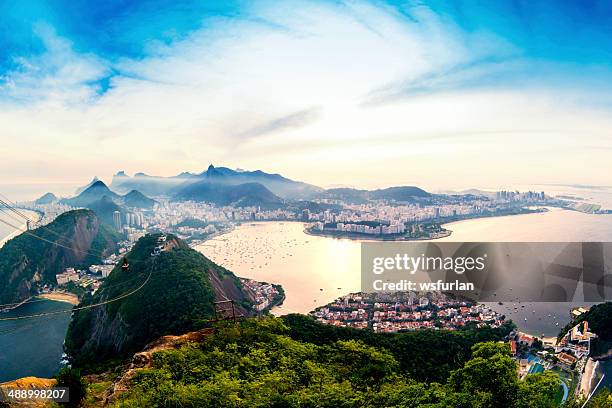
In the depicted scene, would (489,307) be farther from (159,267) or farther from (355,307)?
(159,267)

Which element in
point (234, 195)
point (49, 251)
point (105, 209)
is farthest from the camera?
point (234, 195)

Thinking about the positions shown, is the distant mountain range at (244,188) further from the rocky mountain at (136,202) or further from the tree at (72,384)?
the tree at (72,384)

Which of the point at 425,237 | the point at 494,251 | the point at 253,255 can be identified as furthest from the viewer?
the point at 425,237

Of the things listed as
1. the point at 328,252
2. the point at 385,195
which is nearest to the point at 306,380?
the point at 328,252

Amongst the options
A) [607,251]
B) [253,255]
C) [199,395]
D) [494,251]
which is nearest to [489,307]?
[494,251]

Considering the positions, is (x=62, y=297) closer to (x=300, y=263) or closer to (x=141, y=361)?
(x=300, y=263)

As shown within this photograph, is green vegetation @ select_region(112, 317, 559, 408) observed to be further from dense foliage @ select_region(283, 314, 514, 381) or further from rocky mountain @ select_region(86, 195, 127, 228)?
rocky mountain @ select_region(86, 195, 127, 228)
